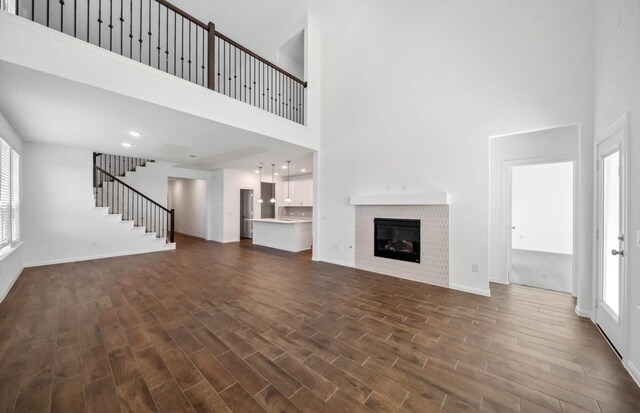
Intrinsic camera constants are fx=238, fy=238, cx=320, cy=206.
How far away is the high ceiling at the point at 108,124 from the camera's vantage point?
2748 millimetres

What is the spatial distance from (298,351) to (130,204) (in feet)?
25.8

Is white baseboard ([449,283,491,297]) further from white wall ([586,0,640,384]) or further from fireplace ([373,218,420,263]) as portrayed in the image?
white wall ([586,0,640,384])

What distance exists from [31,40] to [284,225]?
561 cm

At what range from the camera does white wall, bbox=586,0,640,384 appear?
1883 mm

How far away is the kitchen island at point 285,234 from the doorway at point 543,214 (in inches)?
211

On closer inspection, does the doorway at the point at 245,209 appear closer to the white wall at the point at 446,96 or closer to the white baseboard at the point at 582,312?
the white wall at the point at 446,96

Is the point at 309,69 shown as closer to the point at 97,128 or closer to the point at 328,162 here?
the point at 328,162

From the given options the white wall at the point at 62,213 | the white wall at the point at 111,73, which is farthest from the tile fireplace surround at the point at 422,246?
the white wall at the point at 62,213

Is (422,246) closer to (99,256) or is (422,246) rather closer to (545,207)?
(545,207)

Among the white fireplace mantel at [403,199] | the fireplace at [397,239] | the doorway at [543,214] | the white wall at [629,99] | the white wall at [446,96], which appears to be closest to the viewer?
the white wall at [629,99]

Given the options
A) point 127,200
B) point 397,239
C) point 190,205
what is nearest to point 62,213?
point 127,200

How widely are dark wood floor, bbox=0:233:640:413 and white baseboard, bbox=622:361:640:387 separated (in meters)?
0.06

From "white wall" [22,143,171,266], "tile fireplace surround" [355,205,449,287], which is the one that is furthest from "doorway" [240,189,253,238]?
"tile fireplace surround" [355,205,449,287]

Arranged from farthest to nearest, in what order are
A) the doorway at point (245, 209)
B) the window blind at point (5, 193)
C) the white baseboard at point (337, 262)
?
the doorway at point (245, 209) → the white baseboard at point (337, 262) → the window blind at point (5, 193)
